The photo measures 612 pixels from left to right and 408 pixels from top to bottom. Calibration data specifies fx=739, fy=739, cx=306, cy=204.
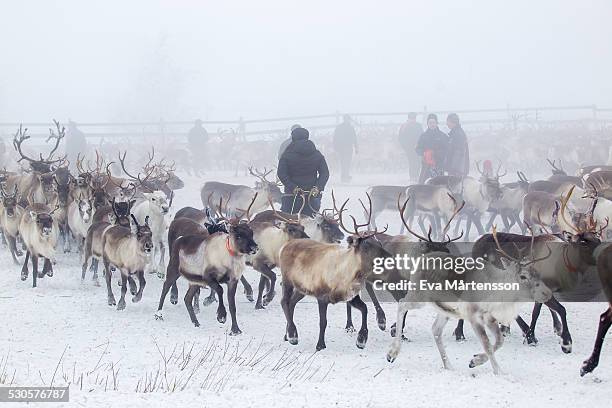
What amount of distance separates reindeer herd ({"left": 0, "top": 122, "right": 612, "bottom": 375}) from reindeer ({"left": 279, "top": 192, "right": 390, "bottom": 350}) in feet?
0.04

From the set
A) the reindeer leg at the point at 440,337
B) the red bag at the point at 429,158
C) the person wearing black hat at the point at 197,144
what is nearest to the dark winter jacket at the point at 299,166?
the reindeer leg at the point at 440,337

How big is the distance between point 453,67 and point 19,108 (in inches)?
2209

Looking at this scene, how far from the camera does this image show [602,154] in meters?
20.4

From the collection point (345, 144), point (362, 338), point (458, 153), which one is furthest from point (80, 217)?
point (345, 144)

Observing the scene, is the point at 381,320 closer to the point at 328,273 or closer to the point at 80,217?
the point at 328,273

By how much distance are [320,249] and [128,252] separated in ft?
8.23

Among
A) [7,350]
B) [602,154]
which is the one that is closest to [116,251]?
[7,350]

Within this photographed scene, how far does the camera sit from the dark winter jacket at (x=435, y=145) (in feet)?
50.7

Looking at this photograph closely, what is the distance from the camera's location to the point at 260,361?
6590 millimetres

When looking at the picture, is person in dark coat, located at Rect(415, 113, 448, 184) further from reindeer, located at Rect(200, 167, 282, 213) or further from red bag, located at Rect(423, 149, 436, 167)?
reindeer, located at Rect(200, 167, 282, 213)

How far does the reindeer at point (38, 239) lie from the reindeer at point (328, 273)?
3.62 meters

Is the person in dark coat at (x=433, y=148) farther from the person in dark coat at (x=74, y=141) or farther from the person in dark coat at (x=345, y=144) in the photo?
the person in dark coat at (x=74, y=141)

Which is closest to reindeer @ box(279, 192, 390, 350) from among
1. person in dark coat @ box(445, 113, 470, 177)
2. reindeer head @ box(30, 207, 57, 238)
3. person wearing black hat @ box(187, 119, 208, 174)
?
reindeer head @ box(30, 207, 57, 238)

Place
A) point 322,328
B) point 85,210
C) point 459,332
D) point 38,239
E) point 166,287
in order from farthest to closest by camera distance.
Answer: point 85,210 → point 38,239 → point 166,287 → point 459,332 → point 322,328
